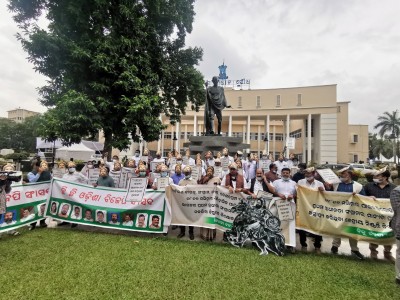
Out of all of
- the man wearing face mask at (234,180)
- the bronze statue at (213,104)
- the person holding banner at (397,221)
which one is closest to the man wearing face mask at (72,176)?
the man wearing face mask at (234,180)

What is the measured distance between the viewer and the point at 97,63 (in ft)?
44.4

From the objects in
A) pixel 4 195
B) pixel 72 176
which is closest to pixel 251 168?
pixel 72 176

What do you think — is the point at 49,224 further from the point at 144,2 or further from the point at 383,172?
the point at 144,2

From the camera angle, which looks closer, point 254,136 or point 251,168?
point 251,168

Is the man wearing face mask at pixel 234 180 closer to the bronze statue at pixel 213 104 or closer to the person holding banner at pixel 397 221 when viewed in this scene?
the person holding banner at pixel 397 221

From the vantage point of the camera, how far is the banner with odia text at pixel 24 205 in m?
6.44

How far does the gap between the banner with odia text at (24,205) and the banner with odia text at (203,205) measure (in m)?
3.53

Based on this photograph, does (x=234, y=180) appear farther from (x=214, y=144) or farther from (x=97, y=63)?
(x=97, y=63)

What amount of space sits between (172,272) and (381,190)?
15.0 feet

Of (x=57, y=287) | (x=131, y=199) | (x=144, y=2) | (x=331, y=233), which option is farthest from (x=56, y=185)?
(x=144, y=2)

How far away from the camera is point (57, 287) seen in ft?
13.0

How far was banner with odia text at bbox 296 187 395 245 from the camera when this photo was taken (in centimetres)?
550

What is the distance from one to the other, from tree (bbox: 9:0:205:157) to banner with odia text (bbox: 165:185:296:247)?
8.44m

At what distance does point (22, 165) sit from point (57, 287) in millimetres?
24005
